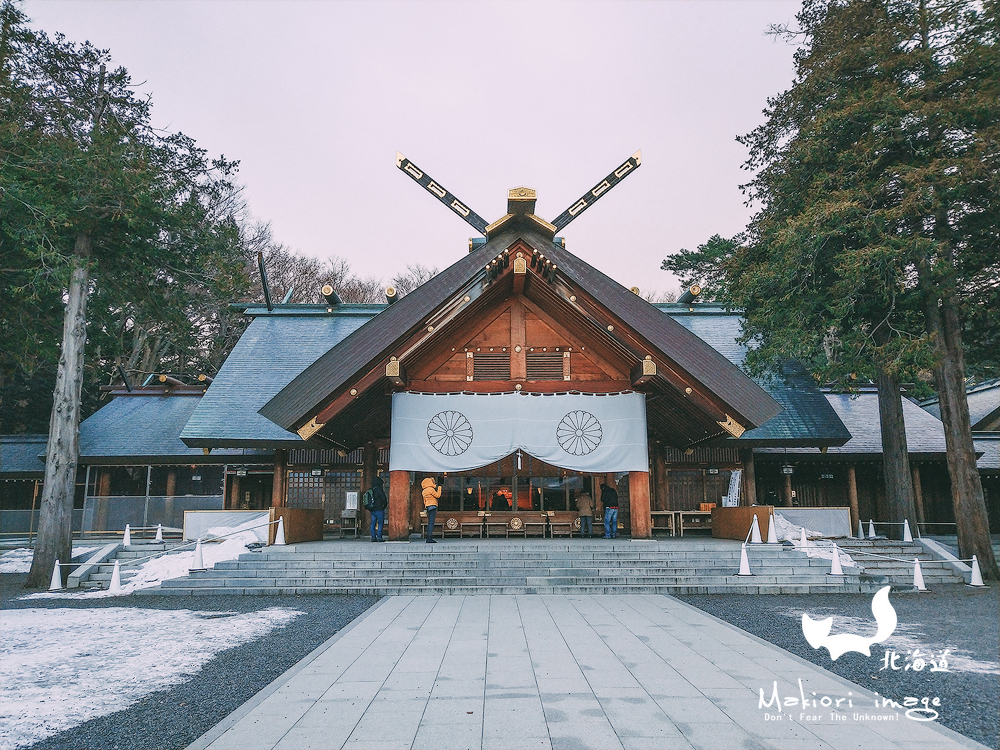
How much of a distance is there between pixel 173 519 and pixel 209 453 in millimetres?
2123

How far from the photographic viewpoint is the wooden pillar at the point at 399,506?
1310 cm

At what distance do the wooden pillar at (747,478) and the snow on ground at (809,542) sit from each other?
316 cm

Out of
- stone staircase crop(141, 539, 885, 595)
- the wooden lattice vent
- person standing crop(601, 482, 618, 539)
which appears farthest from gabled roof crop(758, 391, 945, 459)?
the wooden lattice vent

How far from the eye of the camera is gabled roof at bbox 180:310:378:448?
16328mm

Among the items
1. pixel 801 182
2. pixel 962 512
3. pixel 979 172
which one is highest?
pixel 801 182

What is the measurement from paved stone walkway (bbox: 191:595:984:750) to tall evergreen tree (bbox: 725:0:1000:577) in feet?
27.3

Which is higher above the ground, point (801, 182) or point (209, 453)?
point (801, 182)

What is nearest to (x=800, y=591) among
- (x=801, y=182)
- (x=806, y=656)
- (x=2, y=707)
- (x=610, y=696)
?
(x=806, y=656)

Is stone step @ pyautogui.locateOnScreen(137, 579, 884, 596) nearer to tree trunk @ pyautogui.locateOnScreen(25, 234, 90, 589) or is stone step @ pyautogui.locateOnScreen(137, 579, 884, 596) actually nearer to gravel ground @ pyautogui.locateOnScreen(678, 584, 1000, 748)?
gravel ground @ pyautogui.locateOnScreen(678, 584, 1000, 748)

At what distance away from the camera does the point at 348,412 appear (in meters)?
13.7

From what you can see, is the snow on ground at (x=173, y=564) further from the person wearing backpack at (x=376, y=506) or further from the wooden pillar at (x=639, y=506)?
the wooden pillar at (x=639, y=506)

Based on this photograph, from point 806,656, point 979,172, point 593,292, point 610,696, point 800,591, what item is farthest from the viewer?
point 593,292

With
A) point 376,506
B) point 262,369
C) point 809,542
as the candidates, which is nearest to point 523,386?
point 376,506

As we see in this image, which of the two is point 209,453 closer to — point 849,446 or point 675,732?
point 675,732
